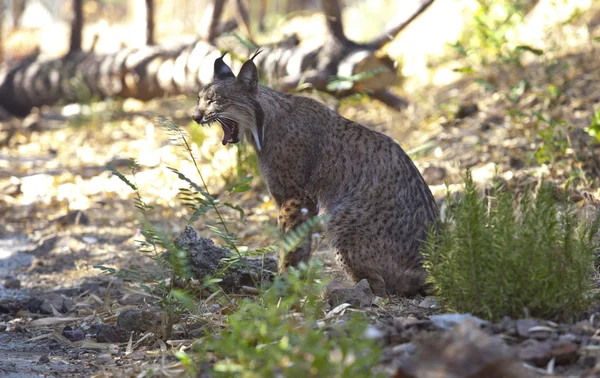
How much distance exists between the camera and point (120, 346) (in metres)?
4.34

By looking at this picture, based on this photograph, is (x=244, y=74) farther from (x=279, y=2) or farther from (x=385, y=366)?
(x=279, y=2)

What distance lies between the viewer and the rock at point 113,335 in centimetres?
443

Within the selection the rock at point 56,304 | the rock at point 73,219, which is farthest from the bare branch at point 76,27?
the rock at point 56,304

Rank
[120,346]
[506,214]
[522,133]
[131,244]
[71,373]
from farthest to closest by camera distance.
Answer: [522,133] → [131,244] → [120,346] → [71,373] → [506,214]

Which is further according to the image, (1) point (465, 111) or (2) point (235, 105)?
(1) point (465, 111)

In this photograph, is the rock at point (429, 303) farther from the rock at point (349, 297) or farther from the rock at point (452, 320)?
the rock at point (452, 320)

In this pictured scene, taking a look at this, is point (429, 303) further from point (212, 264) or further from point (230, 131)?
point (230, 131)

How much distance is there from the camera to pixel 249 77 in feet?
17.2

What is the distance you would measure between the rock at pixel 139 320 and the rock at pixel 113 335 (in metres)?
0.03

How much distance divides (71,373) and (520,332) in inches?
85.3

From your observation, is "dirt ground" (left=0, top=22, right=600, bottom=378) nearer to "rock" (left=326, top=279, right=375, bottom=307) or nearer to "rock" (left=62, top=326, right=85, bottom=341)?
"rock" (left=62, top=326, right=85, bottom=341)

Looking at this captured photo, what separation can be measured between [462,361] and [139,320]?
227cm

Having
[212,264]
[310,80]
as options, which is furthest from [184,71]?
[212,264]

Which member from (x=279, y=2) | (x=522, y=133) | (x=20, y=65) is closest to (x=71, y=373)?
(x=522, y=133)
